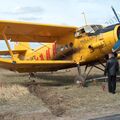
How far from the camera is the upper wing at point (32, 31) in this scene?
14.2 metres

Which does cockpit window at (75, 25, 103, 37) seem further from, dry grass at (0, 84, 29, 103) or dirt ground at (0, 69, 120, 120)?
dry grass at (0, 84, 29, 103)

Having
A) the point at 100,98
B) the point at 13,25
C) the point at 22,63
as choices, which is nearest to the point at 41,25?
the point at 13,25

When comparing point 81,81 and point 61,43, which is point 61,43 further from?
point 81,81

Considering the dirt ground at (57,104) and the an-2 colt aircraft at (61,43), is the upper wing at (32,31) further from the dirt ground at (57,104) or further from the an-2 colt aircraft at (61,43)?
the dirt ground at (57,104)

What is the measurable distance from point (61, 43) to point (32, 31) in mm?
1473

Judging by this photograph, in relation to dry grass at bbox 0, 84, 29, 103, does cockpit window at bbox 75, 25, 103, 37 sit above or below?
above

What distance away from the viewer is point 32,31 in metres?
15.3

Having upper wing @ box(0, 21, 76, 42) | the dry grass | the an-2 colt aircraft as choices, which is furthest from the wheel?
upper wing @ box(0, 21, 76, 42)

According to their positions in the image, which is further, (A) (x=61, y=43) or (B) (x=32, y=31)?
(A) (x=61, y=43)

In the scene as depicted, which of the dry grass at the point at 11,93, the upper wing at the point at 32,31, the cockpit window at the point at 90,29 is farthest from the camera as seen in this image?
the upper wing at the point at 32,31

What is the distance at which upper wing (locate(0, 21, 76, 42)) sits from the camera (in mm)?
14230

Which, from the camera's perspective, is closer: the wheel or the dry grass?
the dry grass

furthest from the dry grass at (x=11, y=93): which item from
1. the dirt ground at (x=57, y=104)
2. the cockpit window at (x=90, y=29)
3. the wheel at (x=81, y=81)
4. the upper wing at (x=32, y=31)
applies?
the cockpit window at (x=90, y=29)

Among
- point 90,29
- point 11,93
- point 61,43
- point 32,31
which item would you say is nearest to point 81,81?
point 90,29
